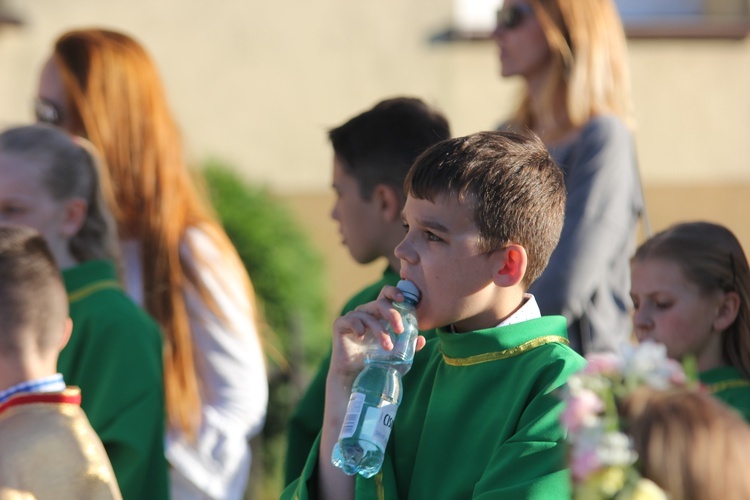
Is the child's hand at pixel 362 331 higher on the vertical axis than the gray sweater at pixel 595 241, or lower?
higher

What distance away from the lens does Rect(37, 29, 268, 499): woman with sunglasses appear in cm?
429

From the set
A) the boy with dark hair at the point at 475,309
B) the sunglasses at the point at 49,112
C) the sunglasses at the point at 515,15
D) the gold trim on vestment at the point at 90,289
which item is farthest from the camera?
the sunglasses at the point at 49,112

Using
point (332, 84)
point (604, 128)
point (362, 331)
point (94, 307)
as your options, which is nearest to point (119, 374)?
point (94, 307)

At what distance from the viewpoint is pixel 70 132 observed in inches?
177

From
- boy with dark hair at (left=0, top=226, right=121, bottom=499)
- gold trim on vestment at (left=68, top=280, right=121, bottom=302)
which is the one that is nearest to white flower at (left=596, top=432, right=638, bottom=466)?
boy with dark hair at (left=0, top=226, right=121, bottom=499)

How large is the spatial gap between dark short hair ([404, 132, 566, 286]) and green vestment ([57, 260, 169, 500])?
130 centimetres

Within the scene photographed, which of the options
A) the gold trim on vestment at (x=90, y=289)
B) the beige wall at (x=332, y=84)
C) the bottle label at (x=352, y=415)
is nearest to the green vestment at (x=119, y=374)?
the gold trim on vestment at (x=90, y=289)

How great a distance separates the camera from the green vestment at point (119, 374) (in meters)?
3.52

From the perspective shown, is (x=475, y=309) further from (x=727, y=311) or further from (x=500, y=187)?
(x=727, y=311)

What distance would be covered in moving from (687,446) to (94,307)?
2.27 m

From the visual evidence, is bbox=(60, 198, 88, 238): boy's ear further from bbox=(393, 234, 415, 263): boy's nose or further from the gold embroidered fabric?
bbox=(393, 234, 415, 263): boy's nose

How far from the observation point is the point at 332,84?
9.60 metres

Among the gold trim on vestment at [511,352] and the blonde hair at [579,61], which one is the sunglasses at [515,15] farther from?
the gold trim on vestment at [511,352]

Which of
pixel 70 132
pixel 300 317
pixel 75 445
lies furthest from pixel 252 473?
pixel 75 445
